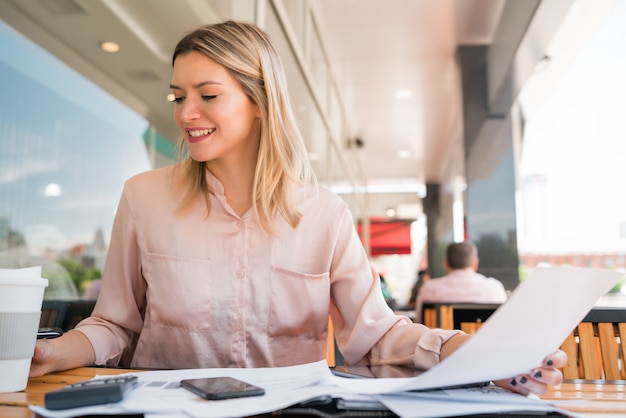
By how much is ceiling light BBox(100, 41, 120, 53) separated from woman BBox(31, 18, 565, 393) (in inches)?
61.3

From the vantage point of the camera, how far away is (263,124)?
139cm

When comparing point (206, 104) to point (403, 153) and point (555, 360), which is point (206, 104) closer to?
point (555, 360)

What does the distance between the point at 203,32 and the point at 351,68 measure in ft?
17.6

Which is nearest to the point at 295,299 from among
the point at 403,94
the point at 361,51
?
the point at 361,51

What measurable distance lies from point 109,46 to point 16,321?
2.24 metres

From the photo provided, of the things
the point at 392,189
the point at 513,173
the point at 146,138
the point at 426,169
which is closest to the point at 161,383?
the point at 146,138

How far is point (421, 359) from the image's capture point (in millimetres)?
907

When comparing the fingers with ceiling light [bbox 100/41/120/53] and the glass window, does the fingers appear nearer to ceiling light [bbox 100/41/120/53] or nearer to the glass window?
the glass window

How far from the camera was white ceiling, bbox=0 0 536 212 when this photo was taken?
98.5 inches

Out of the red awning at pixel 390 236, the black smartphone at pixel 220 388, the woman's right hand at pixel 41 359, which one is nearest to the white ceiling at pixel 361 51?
the woman's right hand at pixel 41 359

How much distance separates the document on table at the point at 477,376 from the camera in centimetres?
58

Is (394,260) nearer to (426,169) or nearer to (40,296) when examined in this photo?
(426,169)

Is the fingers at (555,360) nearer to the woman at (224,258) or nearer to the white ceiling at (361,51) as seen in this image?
the woman at (224,258)

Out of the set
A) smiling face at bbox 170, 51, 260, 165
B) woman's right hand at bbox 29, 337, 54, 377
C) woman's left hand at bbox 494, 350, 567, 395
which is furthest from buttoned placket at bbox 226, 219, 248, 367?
woman's left hand at bbox 494, 350, 567, 395
